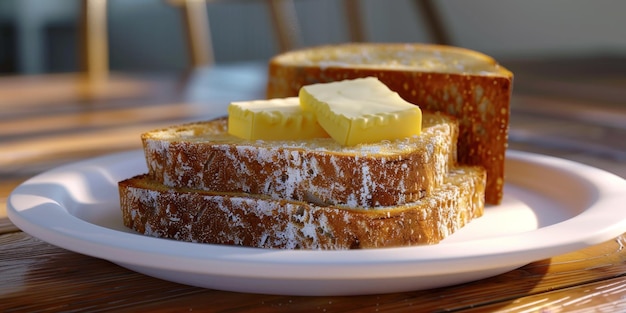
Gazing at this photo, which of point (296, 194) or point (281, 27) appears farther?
point (281, 27)

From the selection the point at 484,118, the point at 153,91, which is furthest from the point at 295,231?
the point at 153,91

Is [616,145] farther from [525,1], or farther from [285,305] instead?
[525,1]

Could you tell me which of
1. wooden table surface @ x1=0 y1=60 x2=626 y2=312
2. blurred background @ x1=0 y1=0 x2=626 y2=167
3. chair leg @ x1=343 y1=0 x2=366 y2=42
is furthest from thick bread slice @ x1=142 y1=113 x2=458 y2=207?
chair leg @ x1=343 y1=0 x2=366 y2=42

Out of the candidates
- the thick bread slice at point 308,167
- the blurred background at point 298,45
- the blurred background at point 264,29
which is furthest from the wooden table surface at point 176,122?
the blurred background at point 264,29

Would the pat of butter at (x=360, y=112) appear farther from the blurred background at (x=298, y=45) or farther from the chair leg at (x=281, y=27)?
the chair leg at (x=281, y=27)

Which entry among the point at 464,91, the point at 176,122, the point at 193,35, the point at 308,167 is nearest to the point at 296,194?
the point at 308,167

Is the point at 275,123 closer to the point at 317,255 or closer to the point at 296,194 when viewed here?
the point at 296,194
